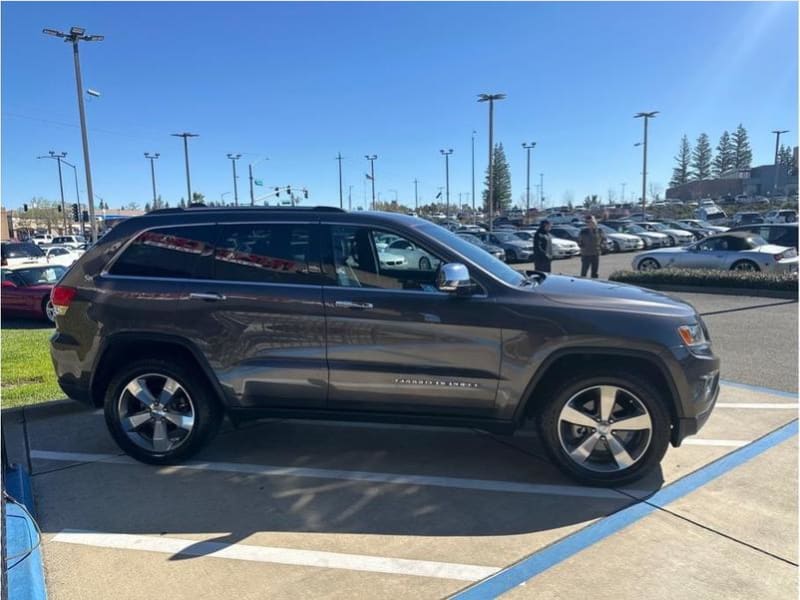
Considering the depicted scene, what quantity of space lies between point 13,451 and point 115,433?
1039mm

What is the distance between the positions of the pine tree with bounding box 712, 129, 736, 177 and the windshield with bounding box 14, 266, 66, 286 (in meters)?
125

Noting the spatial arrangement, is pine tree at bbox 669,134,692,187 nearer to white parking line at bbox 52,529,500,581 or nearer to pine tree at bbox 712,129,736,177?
pine tree at bbox 712,129,736,177

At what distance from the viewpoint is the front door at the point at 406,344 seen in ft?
12.5

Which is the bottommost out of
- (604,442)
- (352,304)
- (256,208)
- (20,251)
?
(604,442)

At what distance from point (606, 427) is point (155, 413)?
10.1ft

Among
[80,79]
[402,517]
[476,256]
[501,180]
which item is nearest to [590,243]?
[476,256]

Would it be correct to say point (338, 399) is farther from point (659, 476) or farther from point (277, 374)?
point (659, 476)

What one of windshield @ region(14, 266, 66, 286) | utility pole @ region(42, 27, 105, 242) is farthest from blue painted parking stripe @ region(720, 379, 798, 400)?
utility pole @ region(42, 27, 105, 242)

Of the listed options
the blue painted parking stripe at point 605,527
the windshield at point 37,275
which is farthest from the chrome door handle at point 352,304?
the windshield at point 37,275

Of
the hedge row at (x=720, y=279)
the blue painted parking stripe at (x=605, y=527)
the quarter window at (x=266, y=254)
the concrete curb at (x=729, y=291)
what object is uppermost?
the quarter window at (x=266, y=254)

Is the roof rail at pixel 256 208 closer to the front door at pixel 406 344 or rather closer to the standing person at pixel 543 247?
the front door at pixel 406 344

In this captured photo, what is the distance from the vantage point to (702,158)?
11775 centimetres

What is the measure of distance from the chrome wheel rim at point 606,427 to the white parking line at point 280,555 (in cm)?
115

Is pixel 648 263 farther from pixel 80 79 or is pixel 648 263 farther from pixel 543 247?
pixel 80 79
